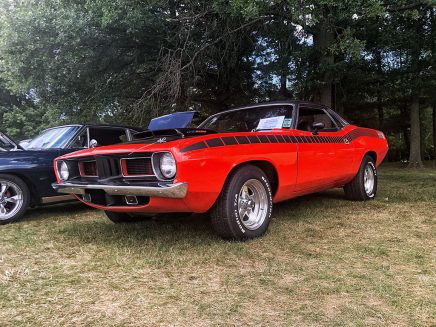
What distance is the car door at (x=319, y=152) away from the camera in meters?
5.07

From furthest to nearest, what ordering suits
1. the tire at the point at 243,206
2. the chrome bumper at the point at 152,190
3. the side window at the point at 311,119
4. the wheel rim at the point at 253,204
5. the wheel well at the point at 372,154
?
the wheel well at the point at 372,154 → the side window at the point at 311,119 → the wheel rim at the point at 253,204 → the tire at the point at 243,206 → the chrome bumper at the point at 152,190

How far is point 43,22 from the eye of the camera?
10.8 metres

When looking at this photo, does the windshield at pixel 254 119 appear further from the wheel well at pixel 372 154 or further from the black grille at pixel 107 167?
the wheel well at pixel 372 154

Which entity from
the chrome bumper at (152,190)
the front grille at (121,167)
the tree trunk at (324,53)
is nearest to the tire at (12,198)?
the front grille at (121,167)

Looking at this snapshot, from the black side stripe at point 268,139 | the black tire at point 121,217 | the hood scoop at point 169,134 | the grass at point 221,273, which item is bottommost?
the grass at point 221,273

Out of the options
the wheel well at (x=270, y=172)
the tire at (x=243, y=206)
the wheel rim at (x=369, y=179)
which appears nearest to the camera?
the tire at (x=243, y=206)

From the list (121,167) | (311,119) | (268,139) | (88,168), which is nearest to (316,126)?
(311,119)

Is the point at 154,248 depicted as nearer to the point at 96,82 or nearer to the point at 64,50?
the point at 64,50

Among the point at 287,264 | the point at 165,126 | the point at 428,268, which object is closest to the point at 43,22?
the point at 165,126

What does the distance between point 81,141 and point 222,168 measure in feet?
11.9

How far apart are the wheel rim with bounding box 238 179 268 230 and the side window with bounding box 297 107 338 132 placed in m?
1.32

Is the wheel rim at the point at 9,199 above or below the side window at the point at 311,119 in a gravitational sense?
below

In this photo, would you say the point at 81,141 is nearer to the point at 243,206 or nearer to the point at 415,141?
the point at 243,206

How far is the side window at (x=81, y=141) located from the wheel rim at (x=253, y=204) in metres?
3.43
